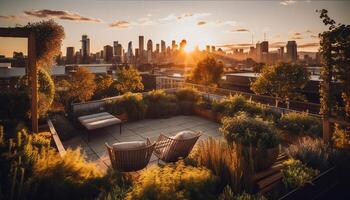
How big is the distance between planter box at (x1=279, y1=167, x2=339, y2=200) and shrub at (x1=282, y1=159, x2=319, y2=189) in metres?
0.10

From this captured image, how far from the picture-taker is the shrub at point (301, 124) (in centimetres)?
704

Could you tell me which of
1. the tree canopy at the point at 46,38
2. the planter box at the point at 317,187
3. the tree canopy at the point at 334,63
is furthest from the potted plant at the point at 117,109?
the planter box at the point at 317,187

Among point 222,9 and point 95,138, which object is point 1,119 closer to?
point 95,138

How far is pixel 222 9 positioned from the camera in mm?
10766

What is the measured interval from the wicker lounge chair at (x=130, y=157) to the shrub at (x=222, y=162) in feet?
3.46

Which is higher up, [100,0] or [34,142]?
[100,0]

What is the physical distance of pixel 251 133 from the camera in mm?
4766

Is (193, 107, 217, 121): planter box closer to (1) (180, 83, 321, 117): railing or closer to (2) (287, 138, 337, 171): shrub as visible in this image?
(1) (180, 83, 321, 117): railing

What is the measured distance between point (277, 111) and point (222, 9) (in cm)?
518

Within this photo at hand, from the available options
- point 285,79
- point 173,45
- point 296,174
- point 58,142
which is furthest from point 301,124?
point 173,45

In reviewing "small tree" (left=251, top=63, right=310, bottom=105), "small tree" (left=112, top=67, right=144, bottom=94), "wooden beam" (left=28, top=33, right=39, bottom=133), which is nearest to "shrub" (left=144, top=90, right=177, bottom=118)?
"wooden beam" (left=28, top=33, right=39, bottom=133)

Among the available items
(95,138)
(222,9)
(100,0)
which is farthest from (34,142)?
(222,9)

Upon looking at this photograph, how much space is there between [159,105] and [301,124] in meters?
6.22

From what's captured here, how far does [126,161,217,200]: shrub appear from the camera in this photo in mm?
3107
